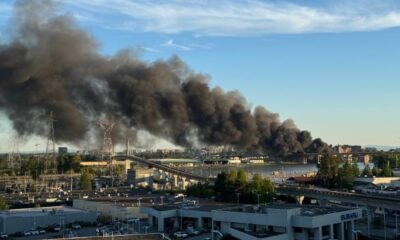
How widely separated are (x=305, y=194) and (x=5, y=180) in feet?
103

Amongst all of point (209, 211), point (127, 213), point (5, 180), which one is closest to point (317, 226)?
point (209, 211)

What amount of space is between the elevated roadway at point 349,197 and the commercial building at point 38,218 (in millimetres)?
11209

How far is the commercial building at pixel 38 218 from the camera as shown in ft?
67.7

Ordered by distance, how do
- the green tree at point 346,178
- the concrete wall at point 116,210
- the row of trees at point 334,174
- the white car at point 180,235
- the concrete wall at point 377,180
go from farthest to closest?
the concrete wall at point 377,180 → the row of trees at point 334,174 → the green tree at point 346,178 → the concrete wall at point 116,210 → the white car at point 180,235

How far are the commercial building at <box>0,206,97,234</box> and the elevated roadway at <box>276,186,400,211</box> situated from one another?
11209mm

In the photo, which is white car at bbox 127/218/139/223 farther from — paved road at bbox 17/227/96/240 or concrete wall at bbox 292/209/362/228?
concrete wall at bbox 292/209/362/228

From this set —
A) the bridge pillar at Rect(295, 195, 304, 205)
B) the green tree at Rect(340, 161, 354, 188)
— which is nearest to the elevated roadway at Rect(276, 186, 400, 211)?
the bridge pillar at Rect(295, 195, 304, 205)

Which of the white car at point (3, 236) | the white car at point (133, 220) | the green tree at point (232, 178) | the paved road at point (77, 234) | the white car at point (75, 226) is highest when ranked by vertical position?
the green tree at point (232, 178)

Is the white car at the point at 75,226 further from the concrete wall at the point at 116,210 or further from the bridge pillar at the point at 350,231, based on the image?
the bridge pillar at the point at 350,231

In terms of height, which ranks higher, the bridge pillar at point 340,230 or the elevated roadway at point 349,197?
the elevated roadway at point 349,197

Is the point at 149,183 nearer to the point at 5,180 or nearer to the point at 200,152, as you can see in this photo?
the point at 5,180

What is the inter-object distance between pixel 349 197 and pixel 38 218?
1383 centimetres

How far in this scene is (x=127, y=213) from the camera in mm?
23031

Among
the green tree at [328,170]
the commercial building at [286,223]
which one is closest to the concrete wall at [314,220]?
the commercial building at [286,223]
